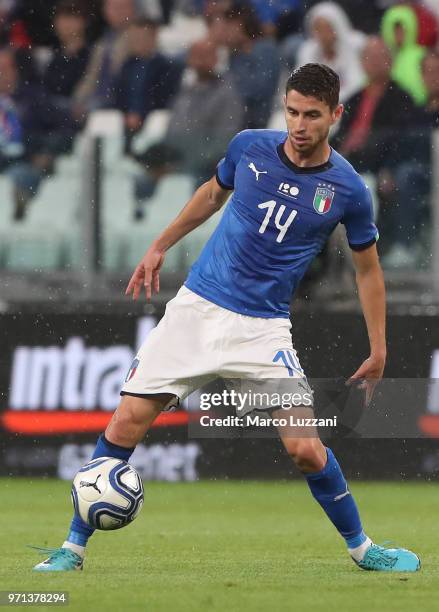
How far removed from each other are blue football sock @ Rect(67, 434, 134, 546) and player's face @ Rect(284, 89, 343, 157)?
1446 millimetres

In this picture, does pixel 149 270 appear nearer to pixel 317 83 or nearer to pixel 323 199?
pixel 323 199

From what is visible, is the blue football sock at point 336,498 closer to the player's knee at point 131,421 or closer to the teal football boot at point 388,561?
the teal football boot at point 388,561

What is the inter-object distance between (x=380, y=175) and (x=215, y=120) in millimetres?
1396

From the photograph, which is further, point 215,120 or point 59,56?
point 59,56

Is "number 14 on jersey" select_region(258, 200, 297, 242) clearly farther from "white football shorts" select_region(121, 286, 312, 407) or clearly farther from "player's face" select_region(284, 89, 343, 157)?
"white football shorts" select_region(121, 286, 312, 407)

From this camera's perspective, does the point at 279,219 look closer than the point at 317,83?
No

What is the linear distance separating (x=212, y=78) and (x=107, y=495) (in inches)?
240

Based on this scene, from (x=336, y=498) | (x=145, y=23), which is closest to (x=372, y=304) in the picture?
(x=336, y=498)

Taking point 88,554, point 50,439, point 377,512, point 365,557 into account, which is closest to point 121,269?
point 50,439

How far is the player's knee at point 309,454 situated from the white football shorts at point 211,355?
0.23 m

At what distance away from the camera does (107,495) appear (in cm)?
552

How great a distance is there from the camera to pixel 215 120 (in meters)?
10.8

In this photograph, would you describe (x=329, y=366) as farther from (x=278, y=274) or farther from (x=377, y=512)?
(x=278, y=274)

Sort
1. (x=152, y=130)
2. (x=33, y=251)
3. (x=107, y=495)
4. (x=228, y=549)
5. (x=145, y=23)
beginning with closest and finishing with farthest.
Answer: (x=107, y=495) → (x=228, y=549) → (x=33, y=251) → (x=152, y=130) → (x=145, y=23)
